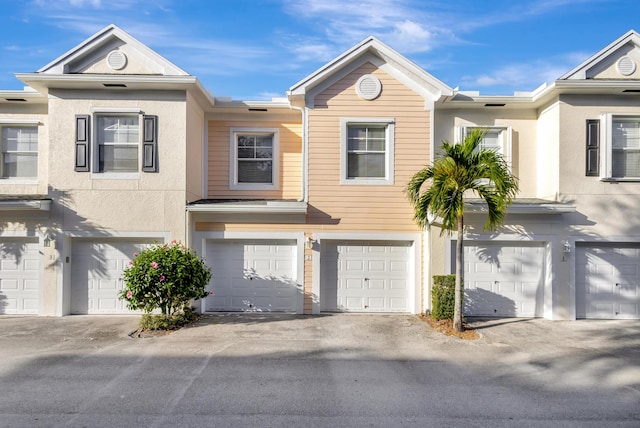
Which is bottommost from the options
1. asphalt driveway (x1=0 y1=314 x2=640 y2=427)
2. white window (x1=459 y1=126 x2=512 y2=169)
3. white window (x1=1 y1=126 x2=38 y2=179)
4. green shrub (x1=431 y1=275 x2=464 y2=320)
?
asphalt driveway (x1=0 y1=314 x2=640 y2=427)

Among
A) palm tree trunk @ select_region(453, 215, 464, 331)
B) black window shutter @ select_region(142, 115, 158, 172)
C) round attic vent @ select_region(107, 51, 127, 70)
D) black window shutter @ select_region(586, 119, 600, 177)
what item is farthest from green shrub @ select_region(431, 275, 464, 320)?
round attic vent @ select_region(107, 51, 127, 70)

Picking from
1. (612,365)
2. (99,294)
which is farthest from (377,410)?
(99,294)

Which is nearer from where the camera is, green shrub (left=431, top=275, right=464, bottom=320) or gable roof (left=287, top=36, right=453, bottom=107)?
green shrub (left=431, top=275, right=464, bottom=320)

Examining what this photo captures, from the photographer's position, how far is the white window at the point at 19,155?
11.5 meters

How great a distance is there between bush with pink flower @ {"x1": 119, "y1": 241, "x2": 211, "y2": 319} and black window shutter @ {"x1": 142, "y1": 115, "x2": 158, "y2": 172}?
2.25m

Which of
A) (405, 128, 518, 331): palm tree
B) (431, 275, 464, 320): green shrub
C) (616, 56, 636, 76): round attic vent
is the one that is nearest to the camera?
(405, 128, 518, 331): palm tree

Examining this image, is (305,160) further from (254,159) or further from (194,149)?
(194,149)

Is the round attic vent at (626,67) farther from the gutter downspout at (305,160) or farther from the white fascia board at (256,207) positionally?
the white fascia board at (256,207)

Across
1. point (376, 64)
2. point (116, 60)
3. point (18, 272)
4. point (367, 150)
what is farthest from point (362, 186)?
point (18, 272)

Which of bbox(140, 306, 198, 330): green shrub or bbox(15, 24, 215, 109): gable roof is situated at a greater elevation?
bbox(15, 24, 215, 109): gable roof

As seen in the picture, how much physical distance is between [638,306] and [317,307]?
8222 mm

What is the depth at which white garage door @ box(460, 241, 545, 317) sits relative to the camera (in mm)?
10984

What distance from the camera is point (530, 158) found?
11.8 m

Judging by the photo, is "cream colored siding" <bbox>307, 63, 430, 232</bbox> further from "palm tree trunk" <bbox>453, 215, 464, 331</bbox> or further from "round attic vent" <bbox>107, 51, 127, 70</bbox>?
"round attic vent" <bbox>107, 51, 127, 70</bbox>
